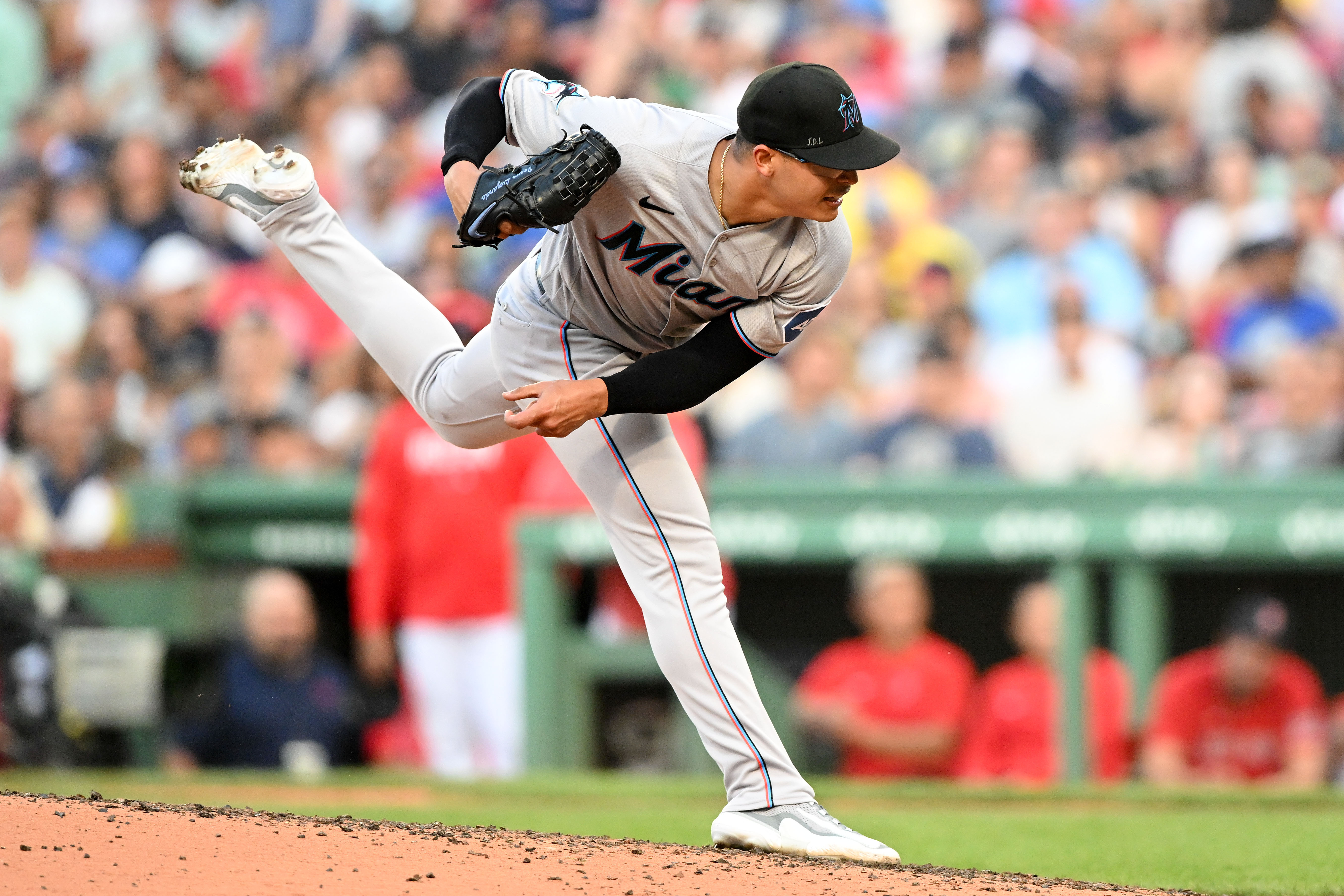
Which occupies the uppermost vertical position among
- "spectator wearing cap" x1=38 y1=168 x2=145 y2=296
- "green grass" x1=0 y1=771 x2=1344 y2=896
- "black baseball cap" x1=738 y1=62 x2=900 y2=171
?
"spectator wearing cap" x1=38 y1=168 x2=145 y2=296

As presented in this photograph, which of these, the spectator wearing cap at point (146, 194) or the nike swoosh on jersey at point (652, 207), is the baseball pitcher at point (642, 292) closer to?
the nike swoosh on jersey at point (652, 207)

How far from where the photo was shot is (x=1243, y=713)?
18.5 feet

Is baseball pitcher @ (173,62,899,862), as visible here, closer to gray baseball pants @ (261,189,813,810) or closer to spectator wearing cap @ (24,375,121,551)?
gray baseball pants @ (261,189,813,810)

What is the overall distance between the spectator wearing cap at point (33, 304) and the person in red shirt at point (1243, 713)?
6.15 meters

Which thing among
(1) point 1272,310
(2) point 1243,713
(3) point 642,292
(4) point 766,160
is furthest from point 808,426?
(4) point 766,160

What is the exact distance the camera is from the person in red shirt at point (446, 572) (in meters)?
6.52

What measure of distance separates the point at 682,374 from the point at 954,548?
2.83 meters

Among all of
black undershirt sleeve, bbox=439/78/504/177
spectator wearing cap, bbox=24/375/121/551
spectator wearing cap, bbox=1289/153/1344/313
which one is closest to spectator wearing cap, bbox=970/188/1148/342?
spectator wearing cap, bbox=1289/153/1344/313

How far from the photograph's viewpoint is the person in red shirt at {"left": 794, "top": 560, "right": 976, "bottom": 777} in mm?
5797

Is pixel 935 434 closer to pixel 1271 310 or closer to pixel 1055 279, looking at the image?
pixel 1055 279

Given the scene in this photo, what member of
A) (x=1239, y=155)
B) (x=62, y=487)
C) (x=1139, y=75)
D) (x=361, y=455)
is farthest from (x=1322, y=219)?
(x=62, y=487)

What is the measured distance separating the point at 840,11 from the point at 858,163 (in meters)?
6.64

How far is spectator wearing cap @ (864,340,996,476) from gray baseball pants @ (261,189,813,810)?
10.6 feet

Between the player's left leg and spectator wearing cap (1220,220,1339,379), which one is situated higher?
spectator wearing cap (1220,220,1339,379)
